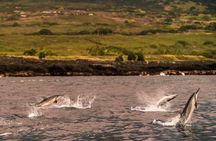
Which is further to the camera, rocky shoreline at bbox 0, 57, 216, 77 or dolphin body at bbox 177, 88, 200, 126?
rocky shoreline at bbox 0, 57, 216, 77

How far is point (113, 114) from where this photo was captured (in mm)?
59000

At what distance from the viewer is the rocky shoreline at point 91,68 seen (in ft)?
505

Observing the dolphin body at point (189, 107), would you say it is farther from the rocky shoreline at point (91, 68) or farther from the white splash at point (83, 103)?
the rocky shoreline at point (91, 68)

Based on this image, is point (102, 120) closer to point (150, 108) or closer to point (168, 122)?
point (168, 122)

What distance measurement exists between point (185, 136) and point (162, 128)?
4.76 meters

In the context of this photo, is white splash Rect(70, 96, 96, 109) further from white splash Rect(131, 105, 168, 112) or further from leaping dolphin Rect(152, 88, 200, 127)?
leaping dolphin Rect(152, 88, 200, 127)

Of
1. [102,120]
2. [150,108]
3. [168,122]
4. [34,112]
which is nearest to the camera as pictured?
[168,122]

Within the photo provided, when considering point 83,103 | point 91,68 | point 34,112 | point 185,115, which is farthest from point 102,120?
point 91,68

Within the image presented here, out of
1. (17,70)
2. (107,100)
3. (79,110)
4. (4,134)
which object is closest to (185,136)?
(4,134)

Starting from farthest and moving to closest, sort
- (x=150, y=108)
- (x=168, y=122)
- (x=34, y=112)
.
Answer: (x=150, y=108) < (x=34, y=112) < (x=168, y=122)

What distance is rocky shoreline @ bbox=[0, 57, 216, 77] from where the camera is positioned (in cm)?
15388

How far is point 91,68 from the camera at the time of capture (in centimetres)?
16088

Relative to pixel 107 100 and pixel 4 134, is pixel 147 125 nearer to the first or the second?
pixel 4 134

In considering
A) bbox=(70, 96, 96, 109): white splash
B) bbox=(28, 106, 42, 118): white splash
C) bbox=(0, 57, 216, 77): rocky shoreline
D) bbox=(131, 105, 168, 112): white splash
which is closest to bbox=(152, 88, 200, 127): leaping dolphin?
bbox=(131, 105, 168, 112): white splash
